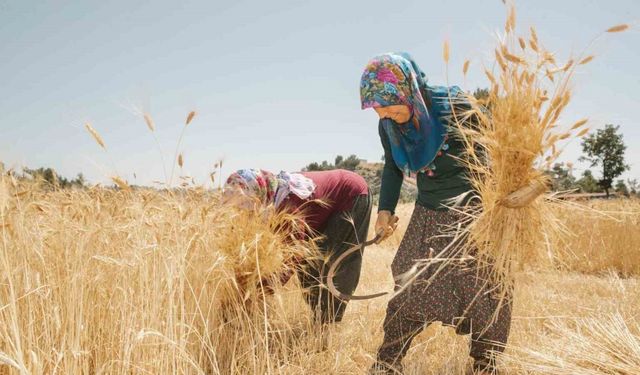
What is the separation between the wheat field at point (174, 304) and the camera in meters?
1.39

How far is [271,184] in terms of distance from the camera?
8.54 feet

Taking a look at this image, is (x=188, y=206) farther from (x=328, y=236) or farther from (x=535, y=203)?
(x=535, y=203)

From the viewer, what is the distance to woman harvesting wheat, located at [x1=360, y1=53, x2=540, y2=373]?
1771mm

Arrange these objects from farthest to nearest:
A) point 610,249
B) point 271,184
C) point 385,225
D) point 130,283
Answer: point 610,249 → point 271,184 → point 385,225 → point 130,283

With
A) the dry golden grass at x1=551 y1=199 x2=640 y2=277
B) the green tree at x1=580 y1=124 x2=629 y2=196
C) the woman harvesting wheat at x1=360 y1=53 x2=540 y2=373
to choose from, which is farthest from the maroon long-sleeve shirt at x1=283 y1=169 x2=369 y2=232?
the green tree at x1=580 y1=124 x2=629 y2=196

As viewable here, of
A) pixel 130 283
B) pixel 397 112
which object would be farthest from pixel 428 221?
pixel 130 283

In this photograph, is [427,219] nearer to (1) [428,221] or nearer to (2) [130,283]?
(1) [428,221]

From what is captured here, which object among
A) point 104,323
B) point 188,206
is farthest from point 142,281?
point 188,206

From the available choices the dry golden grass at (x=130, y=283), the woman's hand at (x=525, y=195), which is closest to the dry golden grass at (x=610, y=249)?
the woman's hand at (x=525, y=195)

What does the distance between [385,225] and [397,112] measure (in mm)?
576

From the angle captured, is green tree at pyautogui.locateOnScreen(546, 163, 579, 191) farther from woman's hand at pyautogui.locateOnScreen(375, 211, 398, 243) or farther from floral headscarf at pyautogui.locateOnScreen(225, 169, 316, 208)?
floral headscarf at pyautogui.locateOnScreen(225, 169, 316, 208)

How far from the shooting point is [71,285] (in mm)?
1563

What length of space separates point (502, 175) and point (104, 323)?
1644mm

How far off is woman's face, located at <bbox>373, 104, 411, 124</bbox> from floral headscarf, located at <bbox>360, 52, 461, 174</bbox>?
0.06 feet
